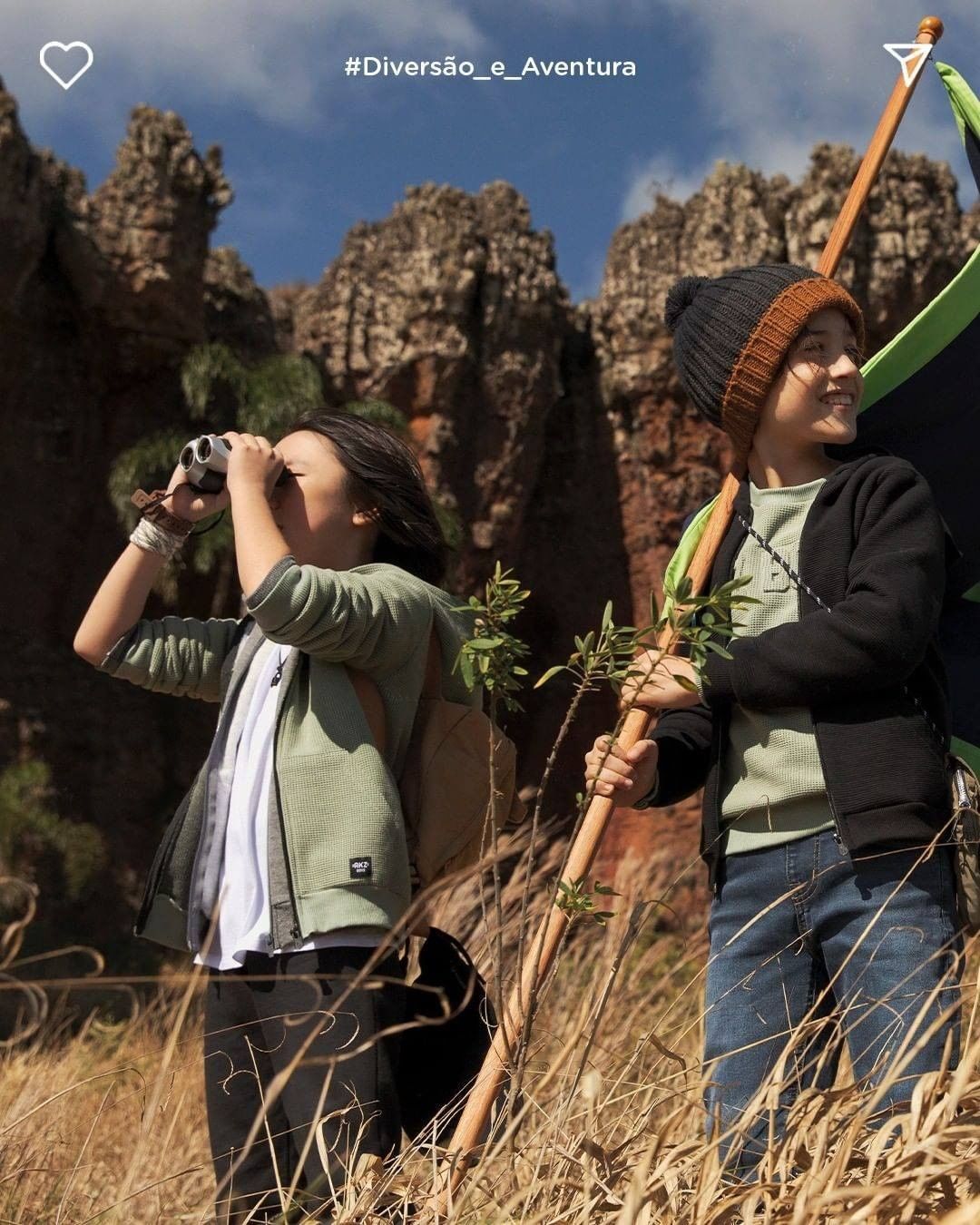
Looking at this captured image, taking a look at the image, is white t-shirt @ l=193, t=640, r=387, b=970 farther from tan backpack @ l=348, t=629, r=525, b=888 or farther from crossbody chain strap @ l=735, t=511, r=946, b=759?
crossbody chain strap @ l=735, t=511, r=946, b=759

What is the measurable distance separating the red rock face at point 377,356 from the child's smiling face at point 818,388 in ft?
20.2

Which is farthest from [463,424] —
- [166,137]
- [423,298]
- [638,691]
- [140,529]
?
[638,691]

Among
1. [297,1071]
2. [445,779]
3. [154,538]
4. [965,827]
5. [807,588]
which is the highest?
[154,538]

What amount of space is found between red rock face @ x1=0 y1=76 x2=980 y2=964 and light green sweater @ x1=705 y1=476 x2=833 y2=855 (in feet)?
20.1

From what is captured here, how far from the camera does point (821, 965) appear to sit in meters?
1.90

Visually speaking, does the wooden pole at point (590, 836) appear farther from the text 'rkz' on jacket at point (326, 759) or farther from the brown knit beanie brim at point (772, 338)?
the text 'rkz' on jacket at point (326, 759)

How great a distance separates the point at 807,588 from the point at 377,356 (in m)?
6.90

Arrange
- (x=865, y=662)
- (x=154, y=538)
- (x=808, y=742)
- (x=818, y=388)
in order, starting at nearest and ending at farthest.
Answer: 1. (x=865, y=662)
2. (x=808, y=742)
3. (x=818, y=388)
4. (x=154, y=538)

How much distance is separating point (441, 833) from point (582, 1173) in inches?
23.8

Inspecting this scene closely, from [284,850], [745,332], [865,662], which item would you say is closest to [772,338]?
[745,332]

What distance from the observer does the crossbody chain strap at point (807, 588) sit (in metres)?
1.85

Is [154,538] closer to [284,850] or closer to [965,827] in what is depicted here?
[284,850]

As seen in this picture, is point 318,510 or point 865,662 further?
point 318,510

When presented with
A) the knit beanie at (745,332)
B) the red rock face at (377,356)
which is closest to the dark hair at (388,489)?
the knit beanie at (745,332)
